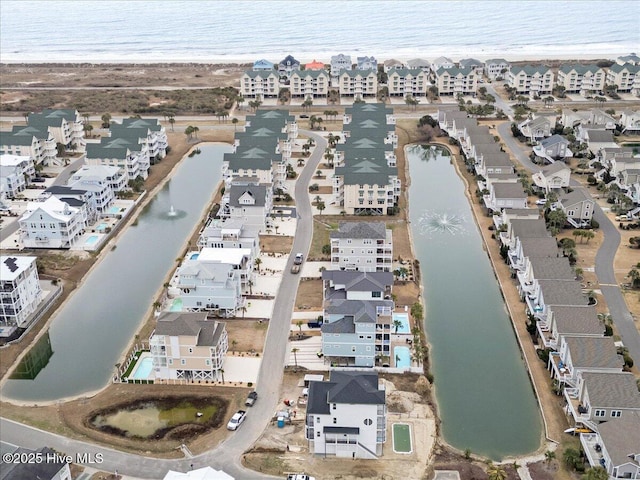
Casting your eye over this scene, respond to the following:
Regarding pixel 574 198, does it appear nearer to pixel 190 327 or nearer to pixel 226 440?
pixel 190 327

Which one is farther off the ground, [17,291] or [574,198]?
[574,198]

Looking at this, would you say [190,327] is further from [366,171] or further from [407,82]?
[407,82]

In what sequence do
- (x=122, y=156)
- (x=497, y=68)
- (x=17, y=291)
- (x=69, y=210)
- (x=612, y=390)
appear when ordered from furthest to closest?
(x=497, y=68)
(x=122, y=156)
(x=69, y=210)
(x=17, y=291)
(x=612, y=390)

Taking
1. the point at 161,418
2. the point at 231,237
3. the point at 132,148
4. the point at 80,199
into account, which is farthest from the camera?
the point at 132,148

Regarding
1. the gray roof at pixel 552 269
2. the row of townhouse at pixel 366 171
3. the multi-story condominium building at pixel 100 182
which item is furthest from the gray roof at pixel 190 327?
the multi-story condominium building at pixel 100 182

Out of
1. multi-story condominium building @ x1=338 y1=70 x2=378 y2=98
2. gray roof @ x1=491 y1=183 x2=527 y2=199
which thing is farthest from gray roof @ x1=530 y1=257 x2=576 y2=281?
multi-story condominium building @ x1=338 y1=70 x2=378 y2=98

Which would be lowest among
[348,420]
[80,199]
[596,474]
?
[596,474]

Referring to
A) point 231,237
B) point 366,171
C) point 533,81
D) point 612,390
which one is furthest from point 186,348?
point 533,81

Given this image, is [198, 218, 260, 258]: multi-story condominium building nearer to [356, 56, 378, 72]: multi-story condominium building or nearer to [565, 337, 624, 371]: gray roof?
[565, 337, 624, 371]: gray roof

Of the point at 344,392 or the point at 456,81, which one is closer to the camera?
the point at 344,392
